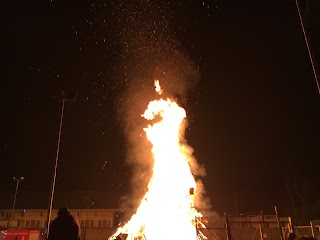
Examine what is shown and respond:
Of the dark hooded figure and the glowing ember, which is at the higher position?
the glowing ember

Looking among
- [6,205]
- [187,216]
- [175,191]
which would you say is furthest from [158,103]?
[6,205]

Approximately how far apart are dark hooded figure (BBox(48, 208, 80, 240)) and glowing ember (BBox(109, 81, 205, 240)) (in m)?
13.4

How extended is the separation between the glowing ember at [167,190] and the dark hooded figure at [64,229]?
13401 millimetres

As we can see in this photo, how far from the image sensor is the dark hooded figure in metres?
3.73

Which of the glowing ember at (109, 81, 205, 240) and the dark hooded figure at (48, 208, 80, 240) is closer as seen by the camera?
the dark hooded figure at (48, 208, 80, 240)

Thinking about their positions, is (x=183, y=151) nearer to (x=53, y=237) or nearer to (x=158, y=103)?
(x=158, y=103)

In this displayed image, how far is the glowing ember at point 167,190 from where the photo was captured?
1741 cm

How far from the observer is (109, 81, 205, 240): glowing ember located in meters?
17.4

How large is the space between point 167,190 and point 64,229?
14.9m

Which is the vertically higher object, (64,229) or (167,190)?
(167,190)

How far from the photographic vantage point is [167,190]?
18.3 metres

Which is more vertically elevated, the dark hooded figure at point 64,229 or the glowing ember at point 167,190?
the glowing ember at point 167,190

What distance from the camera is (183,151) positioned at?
19.3 m

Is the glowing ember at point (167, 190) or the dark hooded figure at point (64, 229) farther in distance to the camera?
A: the glowing ember at point (167, 190)
